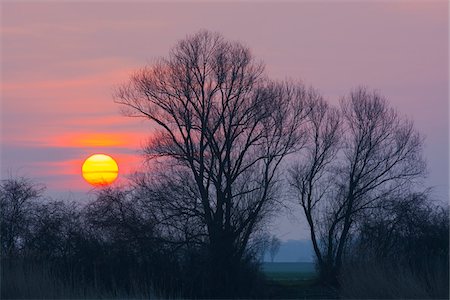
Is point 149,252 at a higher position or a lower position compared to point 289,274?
higher

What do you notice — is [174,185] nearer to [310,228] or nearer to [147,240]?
[147,240]

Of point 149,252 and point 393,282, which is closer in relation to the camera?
point 393,282

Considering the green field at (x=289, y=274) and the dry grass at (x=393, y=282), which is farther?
the green field at (x=289, y=274)

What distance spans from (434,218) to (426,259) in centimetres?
728

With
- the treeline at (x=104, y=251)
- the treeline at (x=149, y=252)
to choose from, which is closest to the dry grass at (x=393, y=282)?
the treeline at (x=149, y=252)

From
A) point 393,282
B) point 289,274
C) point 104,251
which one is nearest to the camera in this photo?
point 393,282

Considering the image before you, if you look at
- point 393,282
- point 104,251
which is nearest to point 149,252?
point 104,251

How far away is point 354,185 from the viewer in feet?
161

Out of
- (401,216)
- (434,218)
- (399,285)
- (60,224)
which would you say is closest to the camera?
(399,285)

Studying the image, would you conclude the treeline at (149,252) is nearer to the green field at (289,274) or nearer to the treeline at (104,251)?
the treeline at (104,251)

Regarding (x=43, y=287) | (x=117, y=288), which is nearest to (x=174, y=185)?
(x=117, y=288)

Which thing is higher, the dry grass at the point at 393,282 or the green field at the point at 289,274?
the dry grass at the point at 393,282

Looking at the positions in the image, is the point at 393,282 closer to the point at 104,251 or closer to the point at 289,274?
the point at 104,251

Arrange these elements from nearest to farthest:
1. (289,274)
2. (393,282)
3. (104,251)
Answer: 1. (393,282)
2. (104,251)
3. (289,274)
